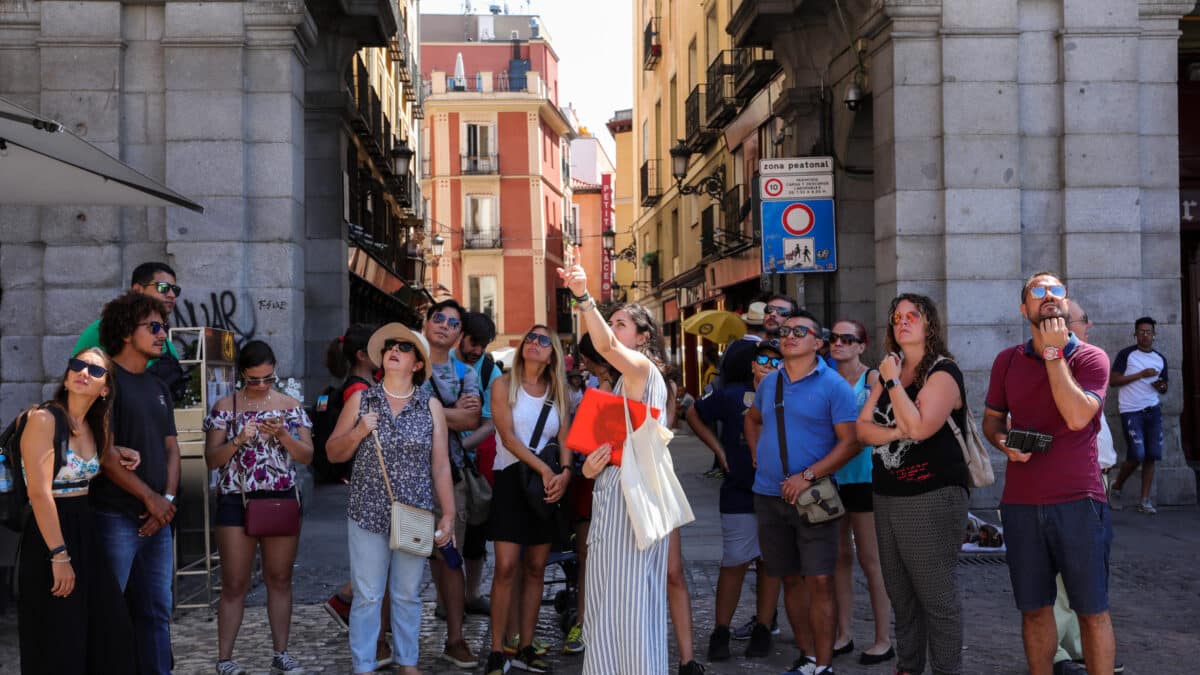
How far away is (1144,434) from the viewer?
1185cm

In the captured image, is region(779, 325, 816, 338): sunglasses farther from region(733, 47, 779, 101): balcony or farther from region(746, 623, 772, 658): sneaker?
region(733, 47, 779, 101): balcony

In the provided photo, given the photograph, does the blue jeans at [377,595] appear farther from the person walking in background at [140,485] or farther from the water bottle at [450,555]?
the person walking in background at [140,485]

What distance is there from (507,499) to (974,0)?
7689 mm

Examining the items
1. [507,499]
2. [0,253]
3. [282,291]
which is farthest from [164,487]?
[0,253]

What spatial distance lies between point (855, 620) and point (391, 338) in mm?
3474

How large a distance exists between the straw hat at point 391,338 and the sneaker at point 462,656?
1.62 m

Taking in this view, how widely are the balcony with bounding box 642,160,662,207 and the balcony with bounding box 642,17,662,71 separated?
9.75 feet

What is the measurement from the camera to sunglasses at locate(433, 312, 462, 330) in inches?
300

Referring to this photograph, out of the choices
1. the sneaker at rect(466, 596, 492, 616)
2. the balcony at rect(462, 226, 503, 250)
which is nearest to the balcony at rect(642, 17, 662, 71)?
the balcony at rect(462, 226, 503, 250)

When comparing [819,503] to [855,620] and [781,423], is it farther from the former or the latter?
[855,620]

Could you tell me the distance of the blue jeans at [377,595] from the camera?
6250 mm

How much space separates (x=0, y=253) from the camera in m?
11.8

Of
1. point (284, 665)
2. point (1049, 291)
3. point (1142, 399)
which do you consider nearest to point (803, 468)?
point (1049, 291)

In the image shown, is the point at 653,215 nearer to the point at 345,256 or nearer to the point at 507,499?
the point at 345,256
